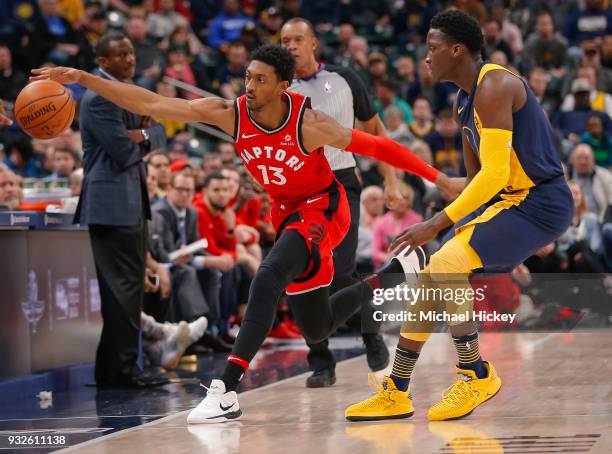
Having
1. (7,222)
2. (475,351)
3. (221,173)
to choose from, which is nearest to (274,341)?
(221,173)

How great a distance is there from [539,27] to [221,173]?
7.72 m

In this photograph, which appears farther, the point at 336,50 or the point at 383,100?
the point at 336,50

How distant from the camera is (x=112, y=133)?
663cm

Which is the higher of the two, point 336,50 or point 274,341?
point 336,50

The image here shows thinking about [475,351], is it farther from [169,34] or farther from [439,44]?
[169,34]

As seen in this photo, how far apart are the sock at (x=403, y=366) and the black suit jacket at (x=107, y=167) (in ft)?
7.59

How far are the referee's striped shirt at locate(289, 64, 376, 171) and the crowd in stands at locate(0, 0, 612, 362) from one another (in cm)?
150

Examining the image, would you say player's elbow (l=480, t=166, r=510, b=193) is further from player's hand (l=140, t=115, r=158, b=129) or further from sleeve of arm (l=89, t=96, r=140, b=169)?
player's hand (l=140, t=115, r=158, b=129)

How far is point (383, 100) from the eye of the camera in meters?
14.4

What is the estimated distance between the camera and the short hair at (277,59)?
5.45 meters

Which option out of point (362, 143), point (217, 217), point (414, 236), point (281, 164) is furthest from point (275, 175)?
point (217, 217)

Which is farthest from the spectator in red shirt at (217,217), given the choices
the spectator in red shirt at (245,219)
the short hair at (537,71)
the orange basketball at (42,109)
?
the short hair at (537,71)

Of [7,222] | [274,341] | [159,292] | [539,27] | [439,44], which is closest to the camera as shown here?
[439,44]

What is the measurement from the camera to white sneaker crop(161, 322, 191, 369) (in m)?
7.86
